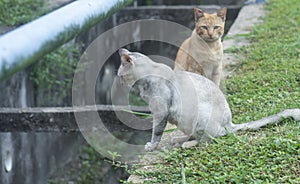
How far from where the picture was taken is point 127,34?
351 inches

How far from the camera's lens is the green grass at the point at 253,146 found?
282 cm

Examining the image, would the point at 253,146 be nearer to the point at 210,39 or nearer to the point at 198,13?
the point at 210,39

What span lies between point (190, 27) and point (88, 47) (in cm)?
210

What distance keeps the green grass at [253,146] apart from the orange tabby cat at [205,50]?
0.73ft

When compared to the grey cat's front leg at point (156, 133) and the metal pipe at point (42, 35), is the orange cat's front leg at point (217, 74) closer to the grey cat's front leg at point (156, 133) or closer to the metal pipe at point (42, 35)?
the grey cat's front leg at point (156, 133)

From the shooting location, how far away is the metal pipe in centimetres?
143

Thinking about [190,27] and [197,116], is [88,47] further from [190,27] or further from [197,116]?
[197,116]

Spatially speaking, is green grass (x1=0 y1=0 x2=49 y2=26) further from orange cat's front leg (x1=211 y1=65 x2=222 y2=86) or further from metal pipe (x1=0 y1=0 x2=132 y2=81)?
metal pipe (x1=0 y1=0 x2=132 y2=81)

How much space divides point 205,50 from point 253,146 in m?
1.73

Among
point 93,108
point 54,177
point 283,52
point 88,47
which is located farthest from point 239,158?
point 88,47

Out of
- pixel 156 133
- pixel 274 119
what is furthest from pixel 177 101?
pixel 274 119

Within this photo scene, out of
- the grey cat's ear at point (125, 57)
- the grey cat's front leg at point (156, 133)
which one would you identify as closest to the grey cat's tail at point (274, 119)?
the grey cat's front leg at point (156, 133)

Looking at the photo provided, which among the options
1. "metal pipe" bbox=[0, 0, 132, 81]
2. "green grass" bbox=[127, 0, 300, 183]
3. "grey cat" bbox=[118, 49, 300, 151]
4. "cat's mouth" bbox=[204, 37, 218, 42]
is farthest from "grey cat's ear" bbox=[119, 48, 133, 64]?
"cat's mouth" bbox=[204, 37, 218, 42]

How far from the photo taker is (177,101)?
3.33 metres
